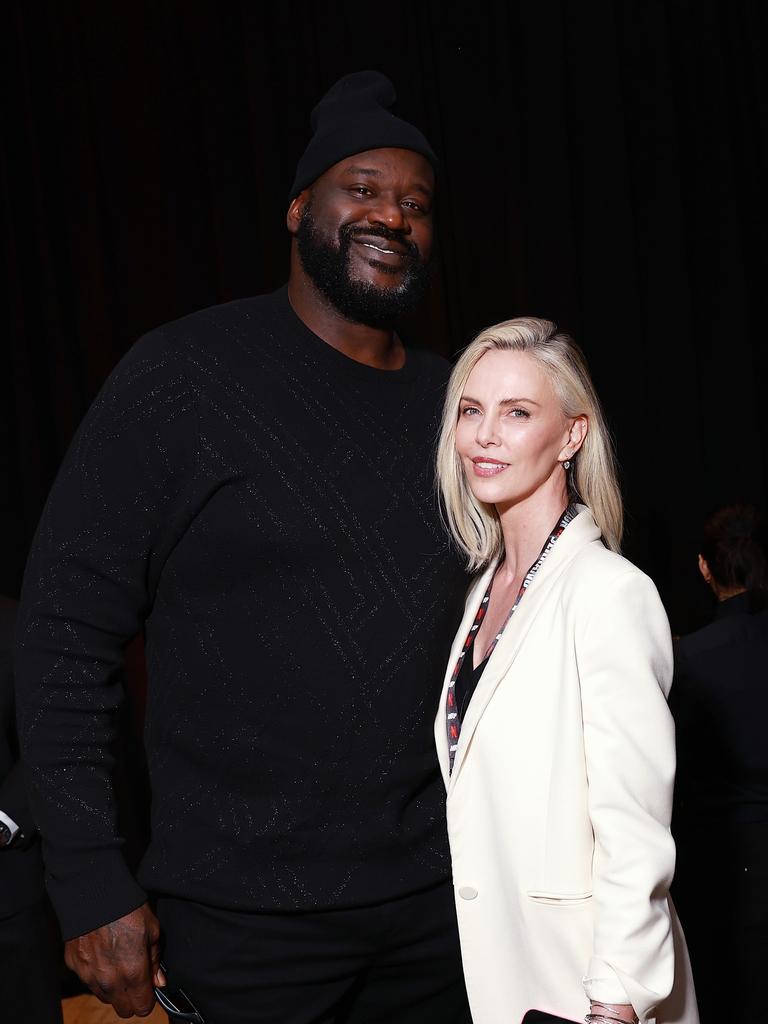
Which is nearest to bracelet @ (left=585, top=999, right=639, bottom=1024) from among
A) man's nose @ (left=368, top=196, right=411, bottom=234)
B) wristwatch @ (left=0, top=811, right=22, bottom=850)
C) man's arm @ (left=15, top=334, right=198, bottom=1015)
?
man's arm @ (left=15, top=334, right=198, bottom=1015)

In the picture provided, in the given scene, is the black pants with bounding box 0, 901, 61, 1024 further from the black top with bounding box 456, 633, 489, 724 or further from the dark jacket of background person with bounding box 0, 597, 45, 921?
the black top with bounding box 456, 633, 489, 724

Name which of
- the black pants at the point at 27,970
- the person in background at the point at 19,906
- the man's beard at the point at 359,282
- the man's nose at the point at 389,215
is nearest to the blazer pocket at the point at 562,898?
the man's beard at the point at 359,282

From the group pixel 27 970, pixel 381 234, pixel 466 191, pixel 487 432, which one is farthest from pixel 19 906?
pixel 466 191

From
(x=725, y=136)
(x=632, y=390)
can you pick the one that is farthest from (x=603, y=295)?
(x=725, y=136)

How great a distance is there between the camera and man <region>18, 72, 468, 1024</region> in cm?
150

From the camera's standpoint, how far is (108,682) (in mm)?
1542

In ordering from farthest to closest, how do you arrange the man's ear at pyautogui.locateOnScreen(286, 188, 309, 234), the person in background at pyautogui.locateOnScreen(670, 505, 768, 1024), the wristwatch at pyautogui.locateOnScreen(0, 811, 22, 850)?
1. the person in background at pyautogui.locateOnScreen(670, 505, 768, 1024)
2. the wristwatch at pyautogui.locateOnScreen(0, 811, 22, 850)
3. the man's ear at pyautogui.locateOnScreen(286, 188, 309, 234)

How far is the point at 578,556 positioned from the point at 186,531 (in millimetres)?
547

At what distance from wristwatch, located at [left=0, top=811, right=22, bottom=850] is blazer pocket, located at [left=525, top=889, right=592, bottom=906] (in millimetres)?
1251

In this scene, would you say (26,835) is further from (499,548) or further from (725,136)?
(725,136)

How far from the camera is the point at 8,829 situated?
2293 mm

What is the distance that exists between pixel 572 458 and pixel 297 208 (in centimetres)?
61

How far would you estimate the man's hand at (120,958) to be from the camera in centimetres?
145

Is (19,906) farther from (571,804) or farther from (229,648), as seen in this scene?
(571,804)
